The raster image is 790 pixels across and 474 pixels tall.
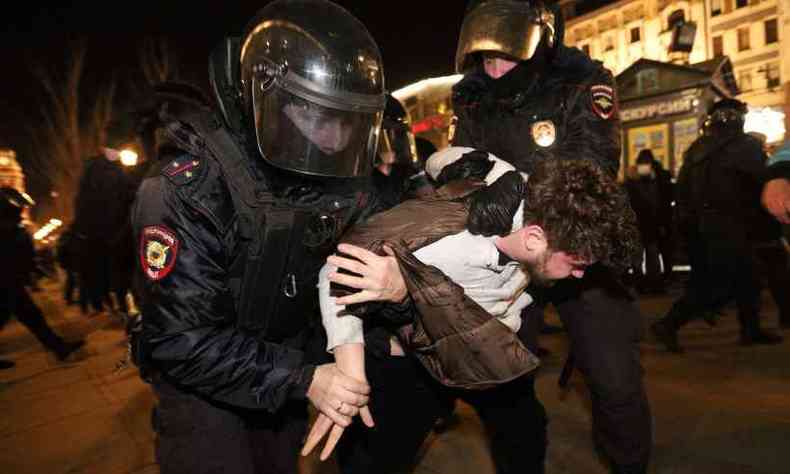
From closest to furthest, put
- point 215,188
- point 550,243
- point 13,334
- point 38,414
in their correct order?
point 215,188 < point 550,243 < point 38,414 < point 13,334

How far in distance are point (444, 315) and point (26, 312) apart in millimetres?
4499

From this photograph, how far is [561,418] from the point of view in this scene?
2912mm

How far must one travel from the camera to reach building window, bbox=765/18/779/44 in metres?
29.2

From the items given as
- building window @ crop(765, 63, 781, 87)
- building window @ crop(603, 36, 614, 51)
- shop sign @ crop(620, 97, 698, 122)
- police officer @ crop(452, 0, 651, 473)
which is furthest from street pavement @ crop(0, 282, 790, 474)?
building window @ crop(603, 36, 614, 51)

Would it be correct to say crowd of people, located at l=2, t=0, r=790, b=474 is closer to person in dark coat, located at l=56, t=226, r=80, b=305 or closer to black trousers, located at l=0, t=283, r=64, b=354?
black trousers, located at l=0, t=283, r=64, b=354

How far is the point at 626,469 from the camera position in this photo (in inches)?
74.8

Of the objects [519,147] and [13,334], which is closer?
[519,147]

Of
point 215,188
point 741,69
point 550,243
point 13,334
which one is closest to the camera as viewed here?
point 215,188

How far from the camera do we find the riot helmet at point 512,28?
2.07 meters

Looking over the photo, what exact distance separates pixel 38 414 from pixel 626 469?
3.58 meters

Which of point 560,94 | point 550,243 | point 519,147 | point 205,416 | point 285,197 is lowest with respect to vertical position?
point 205,416

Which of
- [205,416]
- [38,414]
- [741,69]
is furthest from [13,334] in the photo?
[741,69]

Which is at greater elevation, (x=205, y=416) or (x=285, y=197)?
(x=285, y=197)

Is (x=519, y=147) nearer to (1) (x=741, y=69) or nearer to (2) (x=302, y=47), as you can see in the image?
(2) (x=302, y=47)
